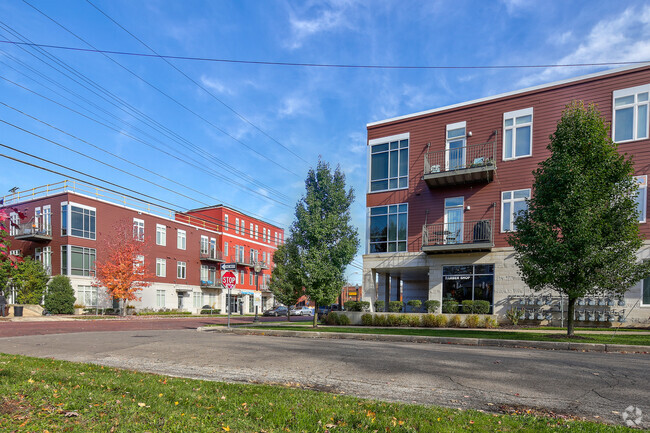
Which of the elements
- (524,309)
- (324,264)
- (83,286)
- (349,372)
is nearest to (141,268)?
(83,286)

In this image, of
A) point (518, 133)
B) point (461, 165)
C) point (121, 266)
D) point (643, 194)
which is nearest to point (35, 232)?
point (121, 266)

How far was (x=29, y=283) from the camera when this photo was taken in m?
34.5

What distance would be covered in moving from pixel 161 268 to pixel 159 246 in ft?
8.22

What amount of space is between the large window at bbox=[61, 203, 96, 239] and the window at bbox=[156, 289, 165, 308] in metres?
10.0

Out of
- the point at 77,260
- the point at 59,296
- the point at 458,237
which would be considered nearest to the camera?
the point at 458,237

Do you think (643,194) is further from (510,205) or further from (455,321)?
(455,321)

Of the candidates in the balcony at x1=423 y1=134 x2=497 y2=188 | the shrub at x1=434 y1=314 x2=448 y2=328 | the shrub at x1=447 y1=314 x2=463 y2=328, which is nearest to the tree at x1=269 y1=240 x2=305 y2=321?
the shrub at x1=434 y1=314 x2=448 y2=328

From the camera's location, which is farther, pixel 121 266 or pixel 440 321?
pixel 121 266

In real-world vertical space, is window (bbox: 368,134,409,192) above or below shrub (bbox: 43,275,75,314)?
above

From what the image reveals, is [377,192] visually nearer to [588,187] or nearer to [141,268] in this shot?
[588,187]

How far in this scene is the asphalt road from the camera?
595 centimetres

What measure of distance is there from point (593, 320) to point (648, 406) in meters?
14.8

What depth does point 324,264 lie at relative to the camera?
20297mm

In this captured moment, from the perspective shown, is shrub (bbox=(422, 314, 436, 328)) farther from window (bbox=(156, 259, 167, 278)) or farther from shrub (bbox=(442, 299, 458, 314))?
window (bbox=(156, 259, 167, 278))
